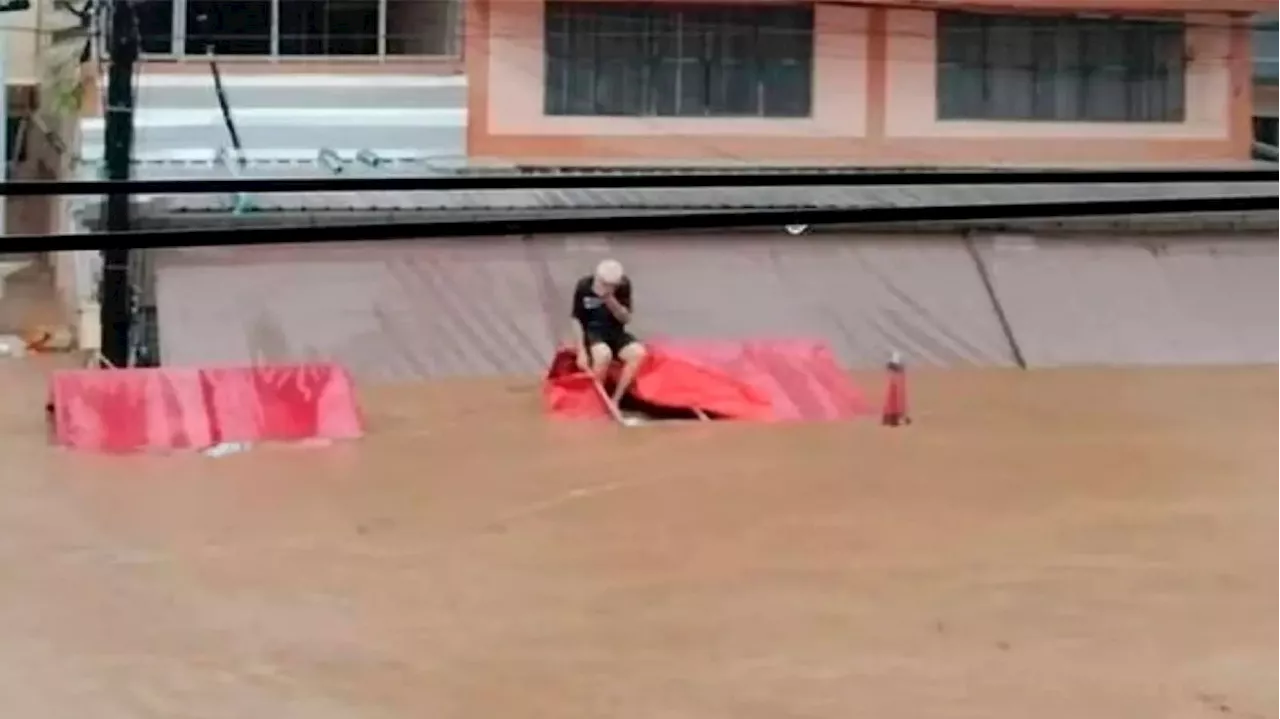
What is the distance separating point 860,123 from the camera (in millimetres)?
14172

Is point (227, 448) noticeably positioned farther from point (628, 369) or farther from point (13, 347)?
point (13, 347)

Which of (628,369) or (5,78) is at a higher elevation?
(5,78)

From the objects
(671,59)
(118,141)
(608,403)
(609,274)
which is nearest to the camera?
(608,403)

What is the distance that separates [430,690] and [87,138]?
31.3 feet

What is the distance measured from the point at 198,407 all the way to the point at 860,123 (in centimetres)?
664

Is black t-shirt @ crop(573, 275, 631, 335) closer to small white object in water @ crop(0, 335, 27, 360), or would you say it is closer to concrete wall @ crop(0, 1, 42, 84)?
small white object in water @ crop(0, 335, 27, 360)

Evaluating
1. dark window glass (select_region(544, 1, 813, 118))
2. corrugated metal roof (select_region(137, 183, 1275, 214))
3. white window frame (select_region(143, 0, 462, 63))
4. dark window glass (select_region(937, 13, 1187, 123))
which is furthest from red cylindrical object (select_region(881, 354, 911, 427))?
white window frame (select_region(143, 0, 462, 63))

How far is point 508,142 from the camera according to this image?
1378 centimetres

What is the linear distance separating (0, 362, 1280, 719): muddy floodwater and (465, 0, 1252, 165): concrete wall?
4.36 m

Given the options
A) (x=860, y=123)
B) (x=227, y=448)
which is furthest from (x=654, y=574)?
(x=860, y=123)

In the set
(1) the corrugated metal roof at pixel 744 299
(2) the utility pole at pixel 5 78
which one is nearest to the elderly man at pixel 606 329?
(1) the corrugated metal roof at pixel 744 299

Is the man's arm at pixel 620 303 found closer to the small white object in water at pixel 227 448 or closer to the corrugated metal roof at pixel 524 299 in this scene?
the corrugated metal roof at pixel 524 299

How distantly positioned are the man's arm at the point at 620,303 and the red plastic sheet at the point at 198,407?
148 centimetres

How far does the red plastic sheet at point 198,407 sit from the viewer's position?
8.95m
